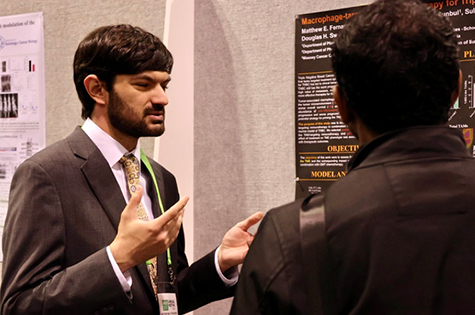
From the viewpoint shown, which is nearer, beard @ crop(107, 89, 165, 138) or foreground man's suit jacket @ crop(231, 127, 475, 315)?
foreground man's suit jacket @ crop(231, 127, 475, 315)

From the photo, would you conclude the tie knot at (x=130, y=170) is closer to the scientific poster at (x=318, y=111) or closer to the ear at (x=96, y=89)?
the ear at (x=96, y=89)

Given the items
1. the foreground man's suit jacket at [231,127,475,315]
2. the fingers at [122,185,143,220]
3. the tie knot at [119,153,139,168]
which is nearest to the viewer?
the foreground man's suit jacket at [231,127,475,315]

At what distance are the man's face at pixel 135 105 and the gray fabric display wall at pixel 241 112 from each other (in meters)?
0.45

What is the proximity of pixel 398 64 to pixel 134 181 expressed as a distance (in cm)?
88

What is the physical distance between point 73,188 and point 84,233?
0.11 m

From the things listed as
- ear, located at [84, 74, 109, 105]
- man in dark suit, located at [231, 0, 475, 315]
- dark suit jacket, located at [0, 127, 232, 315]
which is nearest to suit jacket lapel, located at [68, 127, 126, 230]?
dark suit jacket, located at [0, 127, 232, 315]

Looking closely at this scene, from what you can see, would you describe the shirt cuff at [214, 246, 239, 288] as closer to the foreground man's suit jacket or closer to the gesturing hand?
the gesturing hand

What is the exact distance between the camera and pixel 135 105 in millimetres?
1427

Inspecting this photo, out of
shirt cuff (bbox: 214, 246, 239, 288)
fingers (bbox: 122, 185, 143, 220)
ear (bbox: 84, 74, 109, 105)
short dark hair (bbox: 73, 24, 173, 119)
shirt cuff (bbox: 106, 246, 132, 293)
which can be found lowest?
shirt cuff (bbox: 214, 246, 239, 288)

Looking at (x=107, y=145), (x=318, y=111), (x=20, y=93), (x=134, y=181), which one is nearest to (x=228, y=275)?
(x=134, y=181)

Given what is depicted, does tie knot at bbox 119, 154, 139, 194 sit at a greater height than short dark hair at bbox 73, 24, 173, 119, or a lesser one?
lesser

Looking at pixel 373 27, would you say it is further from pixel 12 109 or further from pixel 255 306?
pixel 12 109

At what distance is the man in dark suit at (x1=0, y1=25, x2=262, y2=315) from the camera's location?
3.97 ft

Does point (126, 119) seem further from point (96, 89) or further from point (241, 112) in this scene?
point (241, 112)
